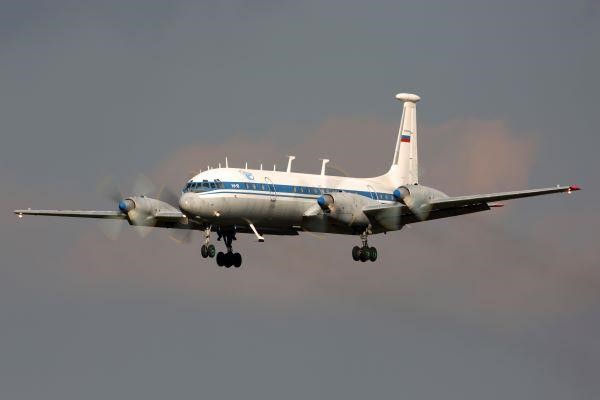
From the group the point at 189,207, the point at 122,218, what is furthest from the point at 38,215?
the point at 189,207

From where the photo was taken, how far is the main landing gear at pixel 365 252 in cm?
6391

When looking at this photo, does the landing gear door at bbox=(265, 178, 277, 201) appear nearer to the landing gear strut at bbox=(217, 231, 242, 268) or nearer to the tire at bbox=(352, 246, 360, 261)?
the landing gear strut at bbox=(217, 231, 242, 268)

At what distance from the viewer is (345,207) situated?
62.1 metres

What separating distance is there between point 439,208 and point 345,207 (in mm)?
4151

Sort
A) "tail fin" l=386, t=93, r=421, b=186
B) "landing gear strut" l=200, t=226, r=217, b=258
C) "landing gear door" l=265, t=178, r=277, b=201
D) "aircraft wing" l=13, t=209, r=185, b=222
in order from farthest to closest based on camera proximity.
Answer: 1. "tail fin" l=386, t=93, r=421, b=186
2. "aircraft wing" l=13, t=209, r=185, b=222
3. "landing gear door" l=265, t=178, r=277, b=201
4. "landing gear strut" l=200, t=226, r=217, b=258

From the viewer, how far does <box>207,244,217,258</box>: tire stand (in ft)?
196

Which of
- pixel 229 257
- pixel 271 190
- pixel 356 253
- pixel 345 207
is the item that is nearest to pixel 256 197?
pixel 271 190

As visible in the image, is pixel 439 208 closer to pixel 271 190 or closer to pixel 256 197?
pixel 271 190

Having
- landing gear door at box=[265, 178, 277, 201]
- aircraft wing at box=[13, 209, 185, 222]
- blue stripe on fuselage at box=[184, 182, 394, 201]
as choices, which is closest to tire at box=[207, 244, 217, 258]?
blue stripe on fuselage at box=[184, 182, 394, 201]

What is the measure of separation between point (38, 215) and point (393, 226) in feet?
51.7

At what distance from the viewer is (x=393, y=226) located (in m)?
64.4

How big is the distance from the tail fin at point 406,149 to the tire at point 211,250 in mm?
11852

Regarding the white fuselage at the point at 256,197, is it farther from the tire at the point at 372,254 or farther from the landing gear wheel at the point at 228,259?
the landing gear wheel at the point at 228,259

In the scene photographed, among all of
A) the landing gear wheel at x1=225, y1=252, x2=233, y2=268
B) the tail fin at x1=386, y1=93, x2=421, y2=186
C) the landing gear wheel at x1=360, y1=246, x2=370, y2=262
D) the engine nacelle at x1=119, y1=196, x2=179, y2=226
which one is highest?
the tail fin at x1=386, y1=93, x2=421, y2=186
